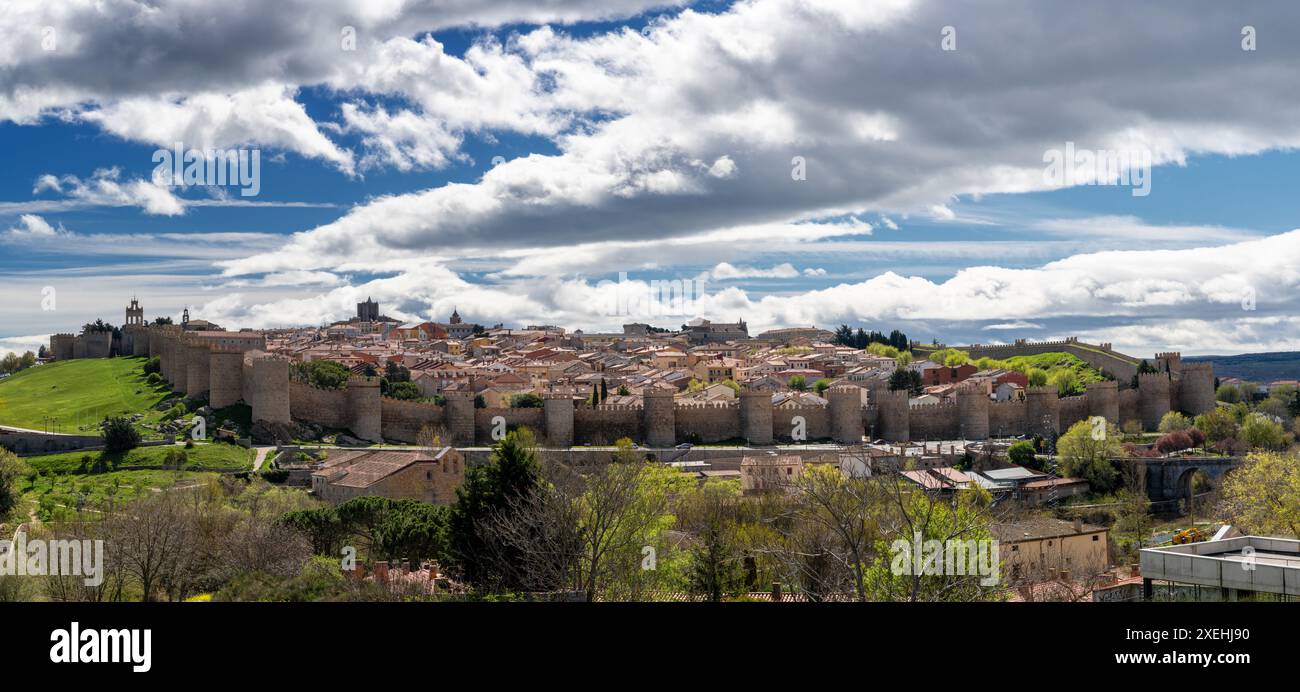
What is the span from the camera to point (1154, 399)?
2058 inches

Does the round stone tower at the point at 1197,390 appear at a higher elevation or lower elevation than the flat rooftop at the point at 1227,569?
lower

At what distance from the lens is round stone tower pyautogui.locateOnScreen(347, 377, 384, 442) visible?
41.7 m

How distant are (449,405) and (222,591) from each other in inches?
1102

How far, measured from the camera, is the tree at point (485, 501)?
696 inches

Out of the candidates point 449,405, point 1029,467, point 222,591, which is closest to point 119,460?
point 449,405

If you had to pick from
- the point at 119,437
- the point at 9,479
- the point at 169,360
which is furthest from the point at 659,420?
the point at 9,479

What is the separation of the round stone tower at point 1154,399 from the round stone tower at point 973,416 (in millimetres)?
9396

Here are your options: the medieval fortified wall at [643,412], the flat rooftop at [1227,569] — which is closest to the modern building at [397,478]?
the medieval fortified wall at [643,412]

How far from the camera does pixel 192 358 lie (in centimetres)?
4303

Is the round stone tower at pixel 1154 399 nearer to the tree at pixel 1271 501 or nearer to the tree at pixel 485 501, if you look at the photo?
the tree at pixel 1271 501

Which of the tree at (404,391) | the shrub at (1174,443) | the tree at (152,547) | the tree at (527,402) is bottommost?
the shrub at (1174,443)

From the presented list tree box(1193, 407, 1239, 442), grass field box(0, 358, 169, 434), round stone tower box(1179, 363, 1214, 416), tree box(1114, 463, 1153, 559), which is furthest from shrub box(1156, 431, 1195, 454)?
grass field box(0, 358, 169, 434)

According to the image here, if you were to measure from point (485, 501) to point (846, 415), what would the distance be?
28.8 m
